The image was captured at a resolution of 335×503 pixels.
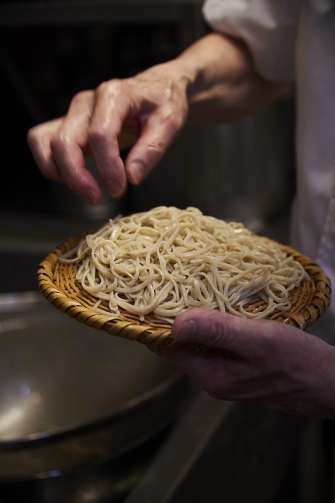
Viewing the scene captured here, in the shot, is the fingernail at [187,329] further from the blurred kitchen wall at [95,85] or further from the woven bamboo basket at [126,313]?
the blurred kitchen wall at [95,85]

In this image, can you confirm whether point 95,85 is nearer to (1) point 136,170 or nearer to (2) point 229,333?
(1) point 136,170

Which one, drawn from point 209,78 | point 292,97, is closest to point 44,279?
point 209,78

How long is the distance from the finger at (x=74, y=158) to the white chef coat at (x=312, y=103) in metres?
0.45

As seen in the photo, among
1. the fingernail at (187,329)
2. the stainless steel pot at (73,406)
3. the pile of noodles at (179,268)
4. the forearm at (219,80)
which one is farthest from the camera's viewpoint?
the forearm at (219,80)

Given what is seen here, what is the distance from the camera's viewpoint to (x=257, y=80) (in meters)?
1.41

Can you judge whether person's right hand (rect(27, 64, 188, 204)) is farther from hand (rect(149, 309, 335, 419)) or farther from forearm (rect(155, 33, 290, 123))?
hand (rect(149, 309, 335, 419))

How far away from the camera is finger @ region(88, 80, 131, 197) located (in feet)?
3.11

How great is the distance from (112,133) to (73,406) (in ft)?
2.15

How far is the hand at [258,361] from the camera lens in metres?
0.72

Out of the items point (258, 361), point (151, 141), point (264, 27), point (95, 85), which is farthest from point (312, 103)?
point (95, 85)

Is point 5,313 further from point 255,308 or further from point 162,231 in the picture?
point 255,308

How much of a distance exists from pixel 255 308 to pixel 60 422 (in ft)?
1.81

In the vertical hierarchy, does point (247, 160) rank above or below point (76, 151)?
below

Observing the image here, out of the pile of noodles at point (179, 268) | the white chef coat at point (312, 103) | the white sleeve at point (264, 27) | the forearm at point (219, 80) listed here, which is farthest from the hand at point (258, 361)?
the white sleeve at point (264, 27)
